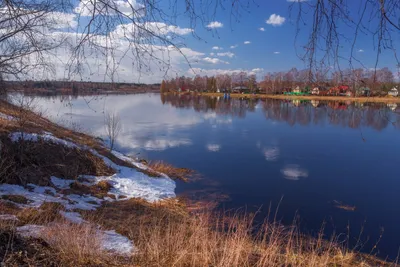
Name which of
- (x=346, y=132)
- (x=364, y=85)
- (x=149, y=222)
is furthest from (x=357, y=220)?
(x=346, y=132)

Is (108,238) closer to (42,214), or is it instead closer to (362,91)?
(42,214)

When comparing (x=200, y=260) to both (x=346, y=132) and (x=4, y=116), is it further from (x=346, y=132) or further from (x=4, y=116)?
(x=346, y=132)

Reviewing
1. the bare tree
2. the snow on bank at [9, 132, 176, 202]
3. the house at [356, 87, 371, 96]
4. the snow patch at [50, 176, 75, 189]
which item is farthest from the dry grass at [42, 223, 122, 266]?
the bare tree

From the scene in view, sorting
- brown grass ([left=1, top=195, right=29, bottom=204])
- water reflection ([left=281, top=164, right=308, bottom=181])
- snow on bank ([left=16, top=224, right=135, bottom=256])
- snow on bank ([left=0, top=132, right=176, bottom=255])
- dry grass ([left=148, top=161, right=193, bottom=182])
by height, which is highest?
snow on bank ([left=16, top=224, right=135, bottom=256])

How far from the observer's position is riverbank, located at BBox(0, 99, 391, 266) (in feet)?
10.3

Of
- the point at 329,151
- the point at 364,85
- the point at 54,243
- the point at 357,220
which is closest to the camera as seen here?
the point at 364,85

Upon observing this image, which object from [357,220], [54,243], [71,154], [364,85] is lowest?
[357,220]

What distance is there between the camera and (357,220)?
9617 millimetres

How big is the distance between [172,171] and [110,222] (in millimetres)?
7504

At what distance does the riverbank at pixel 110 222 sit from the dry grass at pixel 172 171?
0.09 m

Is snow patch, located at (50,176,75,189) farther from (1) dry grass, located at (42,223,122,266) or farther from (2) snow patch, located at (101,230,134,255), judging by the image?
(1) dry grass, located at (42,223,122,266)

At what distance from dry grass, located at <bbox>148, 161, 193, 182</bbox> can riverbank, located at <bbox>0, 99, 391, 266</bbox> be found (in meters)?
0.09

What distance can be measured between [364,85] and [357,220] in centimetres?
923

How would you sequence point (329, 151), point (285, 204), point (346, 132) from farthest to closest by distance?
1. point (346, 132)
2. point (329, 151)
3. point (285, 204)
